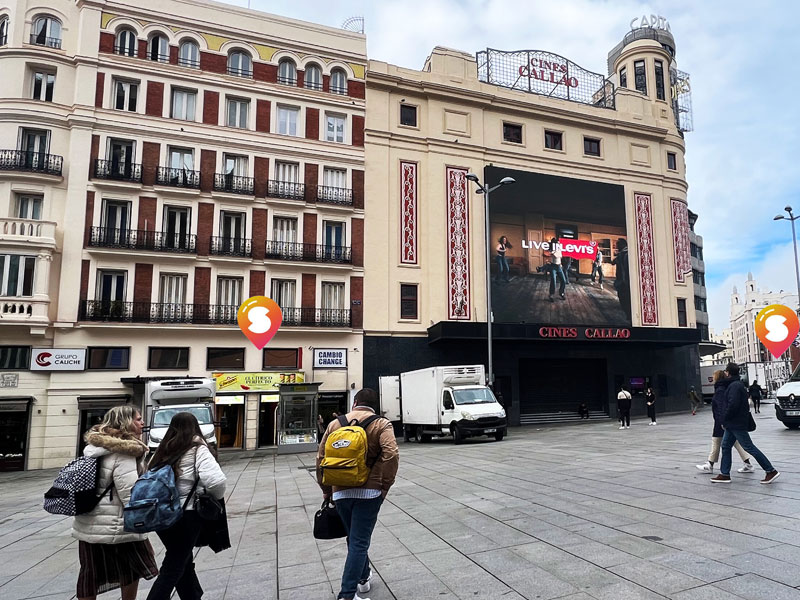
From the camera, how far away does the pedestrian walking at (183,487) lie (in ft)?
13.4

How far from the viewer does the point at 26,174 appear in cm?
2361

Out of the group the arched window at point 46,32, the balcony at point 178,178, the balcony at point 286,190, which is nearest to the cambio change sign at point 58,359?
the balcony at point 178,178

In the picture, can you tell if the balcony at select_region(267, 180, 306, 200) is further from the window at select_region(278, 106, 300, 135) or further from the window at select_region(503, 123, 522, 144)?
the window at select_region(503, 123, 522, 144)

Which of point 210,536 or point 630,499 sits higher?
point 210,536

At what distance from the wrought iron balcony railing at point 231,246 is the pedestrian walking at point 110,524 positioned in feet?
76.1

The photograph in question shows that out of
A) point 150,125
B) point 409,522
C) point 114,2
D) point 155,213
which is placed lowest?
point 409,522

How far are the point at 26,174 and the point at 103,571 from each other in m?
25.1

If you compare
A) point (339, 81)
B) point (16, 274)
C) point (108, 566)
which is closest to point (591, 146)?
point (339, 81)

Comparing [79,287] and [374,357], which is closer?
[79,287]

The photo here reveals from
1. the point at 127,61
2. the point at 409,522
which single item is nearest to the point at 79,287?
the point at 127,61

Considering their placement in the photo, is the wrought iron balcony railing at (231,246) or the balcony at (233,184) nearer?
the wrought iron balcony railing at (231,246)

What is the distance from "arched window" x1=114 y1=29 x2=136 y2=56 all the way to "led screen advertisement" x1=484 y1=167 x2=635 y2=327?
19.6 m

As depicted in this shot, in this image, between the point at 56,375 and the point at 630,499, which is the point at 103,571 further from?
the point at 56,375

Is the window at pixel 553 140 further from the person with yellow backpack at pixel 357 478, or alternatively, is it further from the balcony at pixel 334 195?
the person with yellow backpack at pixel 357 478
